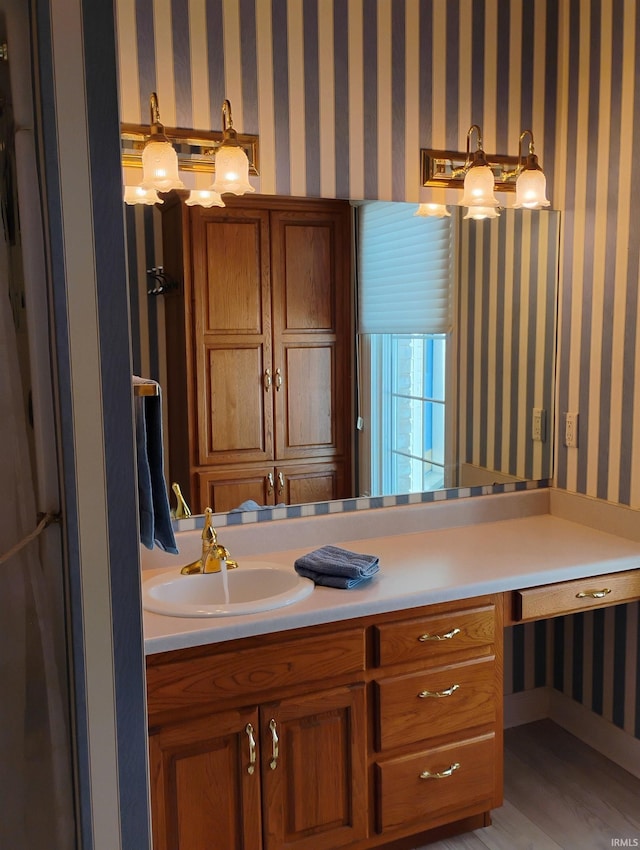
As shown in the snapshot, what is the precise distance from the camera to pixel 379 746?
2055 millimetres

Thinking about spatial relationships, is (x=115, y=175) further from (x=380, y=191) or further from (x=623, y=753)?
(x=623, y=753)

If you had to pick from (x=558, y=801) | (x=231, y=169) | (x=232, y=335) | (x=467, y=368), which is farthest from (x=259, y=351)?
(x=558, y=801)

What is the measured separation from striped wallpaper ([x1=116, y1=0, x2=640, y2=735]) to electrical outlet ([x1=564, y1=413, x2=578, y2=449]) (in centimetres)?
2

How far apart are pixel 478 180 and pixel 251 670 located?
1684 mm

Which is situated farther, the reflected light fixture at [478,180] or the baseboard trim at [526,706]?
the baseboard trim at [526,706]

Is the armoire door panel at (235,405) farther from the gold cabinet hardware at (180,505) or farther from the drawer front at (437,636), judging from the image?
the drawer front at (437,636)

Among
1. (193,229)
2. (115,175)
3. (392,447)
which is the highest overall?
(193,229)

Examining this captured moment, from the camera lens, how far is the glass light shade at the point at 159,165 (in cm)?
211

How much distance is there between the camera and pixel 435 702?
6.92 ft

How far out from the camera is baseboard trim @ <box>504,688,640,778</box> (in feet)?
8.61

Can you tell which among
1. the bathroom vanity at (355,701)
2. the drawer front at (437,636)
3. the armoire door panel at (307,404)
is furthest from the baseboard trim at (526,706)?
the armoire door panel at (307,404)

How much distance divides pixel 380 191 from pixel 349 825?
1891 mm

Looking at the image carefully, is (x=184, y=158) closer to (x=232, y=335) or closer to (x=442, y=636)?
(x=232, y=335)

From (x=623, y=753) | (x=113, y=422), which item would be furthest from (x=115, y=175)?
(x=623, y=753)
